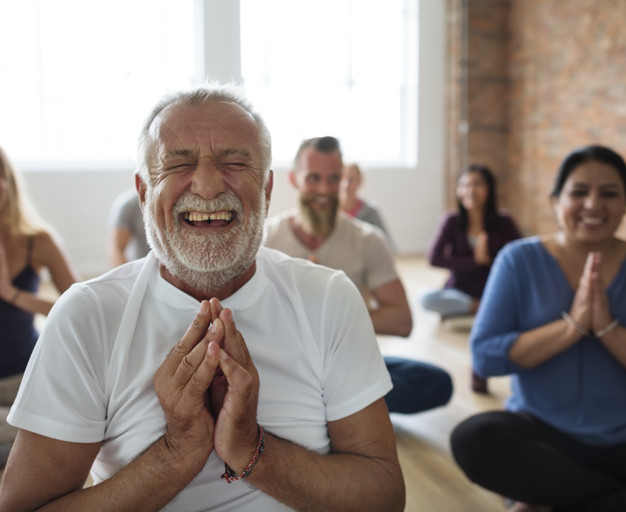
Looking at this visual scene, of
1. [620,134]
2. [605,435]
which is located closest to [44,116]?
[620,134]

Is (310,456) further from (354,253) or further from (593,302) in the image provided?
(354,253)

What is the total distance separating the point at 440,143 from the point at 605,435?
22.5ft

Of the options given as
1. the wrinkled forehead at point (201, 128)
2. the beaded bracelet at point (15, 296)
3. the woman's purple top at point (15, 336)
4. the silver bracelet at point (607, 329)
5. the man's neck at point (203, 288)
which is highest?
the wrinkled forehead at point (201, 128)

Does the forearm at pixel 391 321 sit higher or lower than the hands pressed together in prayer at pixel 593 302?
lower

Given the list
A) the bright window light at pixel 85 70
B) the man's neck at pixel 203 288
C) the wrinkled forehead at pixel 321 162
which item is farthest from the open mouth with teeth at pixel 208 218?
the bright window light at pixel 85 70

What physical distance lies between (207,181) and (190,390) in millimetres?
407

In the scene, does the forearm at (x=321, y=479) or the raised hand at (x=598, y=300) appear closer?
the forearm at (x=321, y=479)

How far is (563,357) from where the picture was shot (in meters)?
1.96

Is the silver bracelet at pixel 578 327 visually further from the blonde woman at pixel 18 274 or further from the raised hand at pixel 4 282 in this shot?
the raised hand at pixel 4 282

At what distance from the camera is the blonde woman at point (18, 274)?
2305 mm

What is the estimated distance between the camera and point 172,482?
110cm

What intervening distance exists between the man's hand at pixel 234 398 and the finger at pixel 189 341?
18mm

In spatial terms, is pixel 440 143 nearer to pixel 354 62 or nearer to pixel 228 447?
pixel 354 62

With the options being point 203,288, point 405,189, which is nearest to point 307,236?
point 203,288
